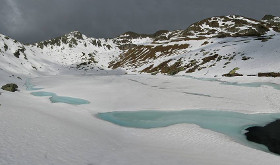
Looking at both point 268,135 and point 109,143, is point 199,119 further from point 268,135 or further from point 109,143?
point 109,143

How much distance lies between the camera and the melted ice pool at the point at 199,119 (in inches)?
808

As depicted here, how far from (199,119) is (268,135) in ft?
20.1

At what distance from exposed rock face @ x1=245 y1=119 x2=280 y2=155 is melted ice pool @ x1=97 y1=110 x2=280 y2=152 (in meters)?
0.59

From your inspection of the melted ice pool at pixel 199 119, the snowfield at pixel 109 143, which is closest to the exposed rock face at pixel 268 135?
the melted ice pool at pixel 199 119

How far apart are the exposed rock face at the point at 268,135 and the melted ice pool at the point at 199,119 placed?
0.59 metres

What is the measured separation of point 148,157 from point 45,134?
22.9ft

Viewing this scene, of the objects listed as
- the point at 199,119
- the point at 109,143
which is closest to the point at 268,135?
the point at 199,119

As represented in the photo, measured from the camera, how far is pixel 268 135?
722 inches

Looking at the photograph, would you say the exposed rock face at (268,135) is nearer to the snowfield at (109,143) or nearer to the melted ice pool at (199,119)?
the melted ice pool at (199,119)

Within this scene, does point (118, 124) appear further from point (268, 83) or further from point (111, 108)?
point (268, 83)

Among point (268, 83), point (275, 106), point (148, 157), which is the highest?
point (268, 83)

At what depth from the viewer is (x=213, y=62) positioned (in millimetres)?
66750

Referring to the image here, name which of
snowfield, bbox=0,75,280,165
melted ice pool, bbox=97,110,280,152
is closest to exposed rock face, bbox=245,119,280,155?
melted ice pool, bbox=97,110,280,152

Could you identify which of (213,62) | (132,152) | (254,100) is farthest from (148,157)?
(213,62)
